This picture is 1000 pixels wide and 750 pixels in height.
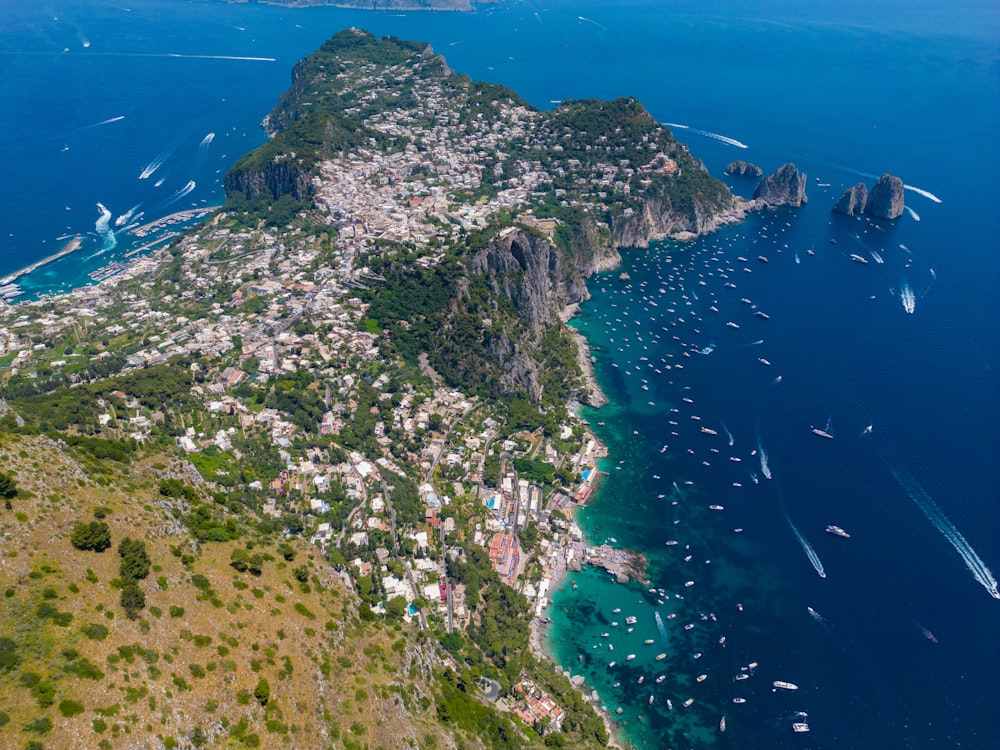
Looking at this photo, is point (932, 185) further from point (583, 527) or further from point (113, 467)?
point (113, 467)

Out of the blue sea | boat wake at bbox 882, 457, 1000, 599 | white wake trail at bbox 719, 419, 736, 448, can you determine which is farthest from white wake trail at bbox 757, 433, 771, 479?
boat wake at bbox 882, 457, 1000, 599

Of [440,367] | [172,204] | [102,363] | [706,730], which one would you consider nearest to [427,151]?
[172,204]

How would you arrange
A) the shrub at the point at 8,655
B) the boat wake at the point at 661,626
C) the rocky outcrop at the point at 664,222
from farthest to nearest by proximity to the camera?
the rocky outcrop at the point at 664,222 → the boat wake at the point at 661,626 → the shrub at the point at 8,655

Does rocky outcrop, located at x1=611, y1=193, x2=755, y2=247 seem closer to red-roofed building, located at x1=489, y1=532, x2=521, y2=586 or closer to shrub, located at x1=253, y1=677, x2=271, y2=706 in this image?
red-roofed building, located at x1=489, y1=532, x2=521, y2=586

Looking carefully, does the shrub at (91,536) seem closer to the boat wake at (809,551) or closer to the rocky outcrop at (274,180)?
the boat wake at (809,551)

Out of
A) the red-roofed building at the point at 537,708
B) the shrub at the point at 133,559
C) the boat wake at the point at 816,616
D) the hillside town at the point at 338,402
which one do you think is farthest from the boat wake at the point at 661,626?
the shrub at the point at 133,559

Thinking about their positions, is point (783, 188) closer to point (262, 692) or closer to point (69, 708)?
point (262, 692)

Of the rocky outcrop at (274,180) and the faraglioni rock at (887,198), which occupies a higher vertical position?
the faraglioni rock at (887,198)
